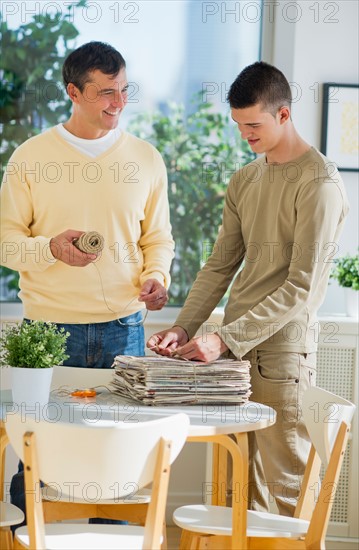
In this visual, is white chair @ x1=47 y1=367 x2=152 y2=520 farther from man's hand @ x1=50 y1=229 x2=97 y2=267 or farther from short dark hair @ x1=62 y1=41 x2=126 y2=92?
short dark hair @ x1=62 y1=41 x2=126 y2=92

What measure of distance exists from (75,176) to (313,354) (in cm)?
102

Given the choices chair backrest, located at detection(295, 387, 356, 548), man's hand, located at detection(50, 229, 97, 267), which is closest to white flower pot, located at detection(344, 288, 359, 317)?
chair backrest, located at detection(295, 387, 356, 548)

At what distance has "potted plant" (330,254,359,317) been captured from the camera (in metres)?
3.60

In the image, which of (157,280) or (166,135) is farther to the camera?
(166,135)

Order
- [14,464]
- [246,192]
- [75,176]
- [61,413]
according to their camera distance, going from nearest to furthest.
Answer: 1. [61,413]
2. [246,192]
3. [75,176]
4. [14,464]

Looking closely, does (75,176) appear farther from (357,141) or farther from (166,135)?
(357,141)

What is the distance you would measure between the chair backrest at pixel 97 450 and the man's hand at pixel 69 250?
0.84 meters

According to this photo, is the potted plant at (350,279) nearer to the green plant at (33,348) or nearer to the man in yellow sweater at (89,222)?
the man in yellow sweater at (89,222)

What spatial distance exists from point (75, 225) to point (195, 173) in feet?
3.85

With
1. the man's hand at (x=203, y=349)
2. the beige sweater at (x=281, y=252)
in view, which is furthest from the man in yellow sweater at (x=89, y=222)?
the man's hand at (x=203, y=349)

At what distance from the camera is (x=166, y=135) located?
391cm

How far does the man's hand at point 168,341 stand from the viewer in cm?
255

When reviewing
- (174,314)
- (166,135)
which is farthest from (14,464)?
(166,135)

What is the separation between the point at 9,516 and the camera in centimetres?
229
